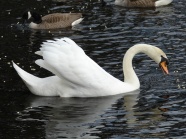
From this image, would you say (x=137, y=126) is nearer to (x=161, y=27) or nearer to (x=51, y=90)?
(x=51, y=90)

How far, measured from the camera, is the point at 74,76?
1672cm

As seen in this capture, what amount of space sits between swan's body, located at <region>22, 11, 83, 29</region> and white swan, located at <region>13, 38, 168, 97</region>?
371 inches

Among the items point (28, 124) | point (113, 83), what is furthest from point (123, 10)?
point (28, 124)

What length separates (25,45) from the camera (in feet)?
76.2

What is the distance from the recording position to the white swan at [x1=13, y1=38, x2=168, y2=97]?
1677 cm

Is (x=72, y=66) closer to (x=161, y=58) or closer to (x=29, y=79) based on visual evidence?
(x=29, y=79)

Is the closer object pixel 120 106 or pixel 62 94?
pixel 120 106

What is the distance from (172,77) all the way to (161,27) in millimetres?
6837

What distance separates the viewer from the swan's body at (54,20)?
2698 cm

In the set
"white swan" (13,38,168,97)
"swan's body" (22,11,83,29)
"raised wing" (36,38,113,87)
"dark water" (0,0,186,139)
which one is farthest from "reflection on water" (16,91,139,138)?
"swan's body" (22,11,83,29)

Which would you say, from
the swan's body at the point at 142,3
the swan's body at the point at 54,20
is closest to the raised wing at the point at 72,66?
the swan's body at the point at 54,20

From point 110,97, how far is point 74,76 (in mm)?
1007

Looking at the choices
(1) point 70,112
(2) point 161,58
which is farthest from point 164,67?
(1) point 70,112

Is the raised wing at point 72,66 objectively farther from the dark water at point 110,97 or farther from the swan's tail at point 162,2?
the swan's tail at point 162,2
